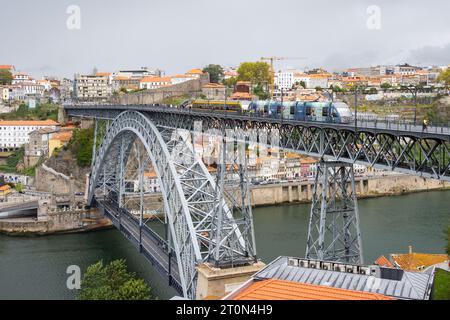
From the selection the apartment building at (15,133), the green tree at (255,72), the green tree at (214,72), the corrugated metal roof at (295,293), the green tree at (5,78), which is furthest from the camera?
the green tree at (5,78)

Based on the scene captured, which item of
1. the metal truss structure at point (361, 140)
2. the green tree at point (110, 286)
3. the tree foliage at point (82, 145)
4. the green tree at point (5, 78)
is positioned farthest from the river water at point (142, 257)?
the green tree at point (5, 78)

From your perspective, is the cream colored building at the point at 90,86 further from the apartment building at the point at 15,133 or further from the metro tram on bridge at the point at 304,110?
the metro tram on bridge at the point at 304,110

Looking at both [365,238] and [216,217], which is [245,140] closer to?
[216,217]

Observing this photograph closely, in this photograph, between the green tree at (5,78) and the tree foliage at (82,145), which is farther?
the green tree at (5,78)

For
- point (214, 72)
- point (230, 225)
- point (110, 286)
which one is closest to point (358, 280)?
point (230, 225)

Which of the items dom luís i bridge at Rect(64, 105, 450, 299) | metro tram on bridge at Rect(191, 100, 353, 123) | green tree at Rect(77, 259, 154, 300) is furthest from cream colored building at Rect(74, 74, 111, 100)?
green tree at Rect(77, 259, 154, 300)

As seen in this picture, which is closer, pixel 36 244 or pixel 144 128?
pixel 144 128

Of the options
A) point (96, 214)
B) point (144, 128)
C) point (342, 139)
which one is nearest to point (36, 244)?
point (96, 214)

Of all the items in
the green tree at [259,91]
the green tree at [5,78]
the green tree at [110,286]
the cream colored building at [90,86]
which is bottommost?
the green tree at [110,286]
